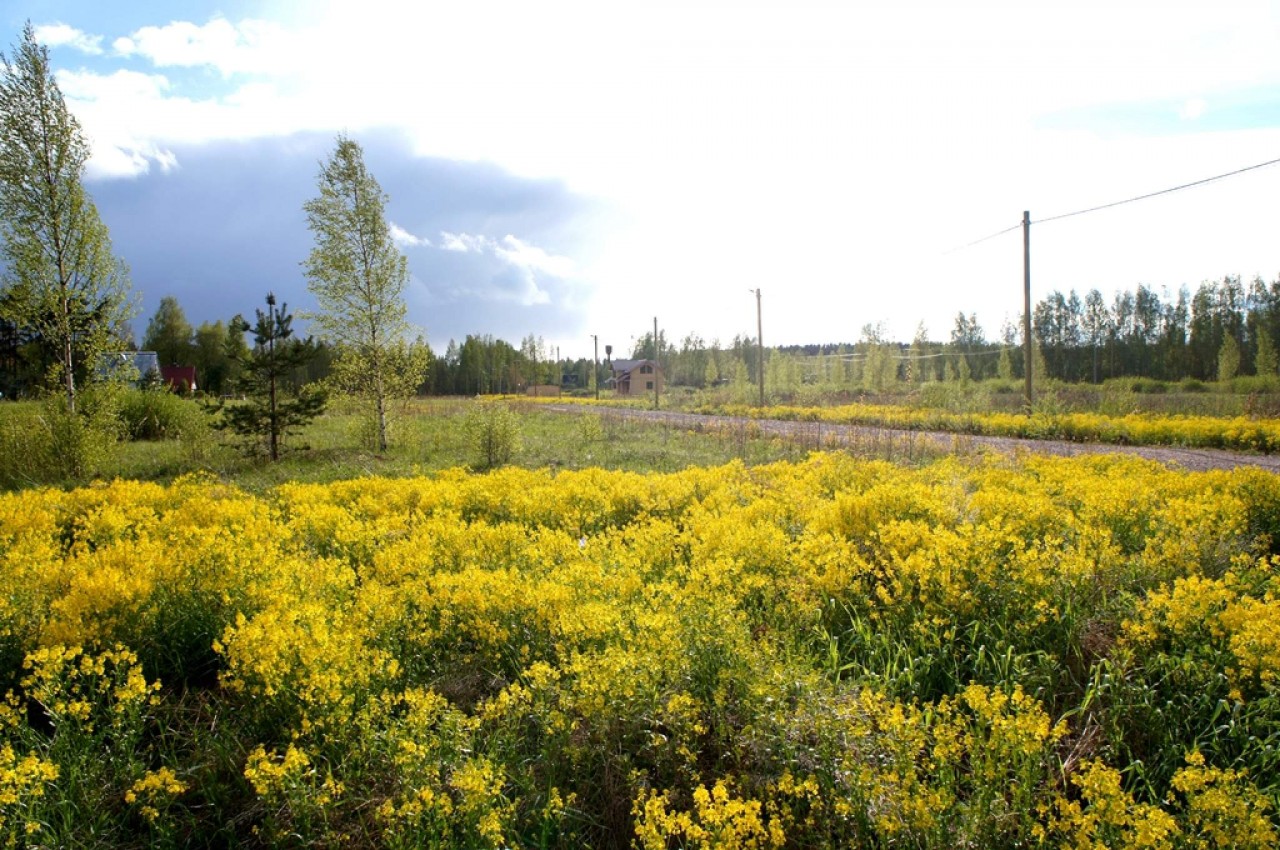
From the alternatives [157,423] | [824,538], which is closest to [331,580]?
[824,538]

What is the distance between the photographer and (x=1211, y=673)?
2.74 metres

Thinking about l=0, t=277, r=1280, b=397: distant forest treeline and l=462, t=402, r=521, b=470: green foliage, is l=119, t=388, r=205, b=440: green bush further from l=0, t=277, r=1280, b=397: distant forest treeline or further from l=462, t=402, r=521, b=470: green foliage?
l=0, t=277, r=1280, b=397: distant forest treeline

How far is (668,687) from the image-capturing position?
2.81 metres

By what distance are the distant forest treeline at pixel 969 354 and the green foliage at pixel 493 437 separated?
3102cm

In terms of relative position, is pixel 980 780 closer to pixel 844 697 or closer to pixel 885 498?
pixel 844 697

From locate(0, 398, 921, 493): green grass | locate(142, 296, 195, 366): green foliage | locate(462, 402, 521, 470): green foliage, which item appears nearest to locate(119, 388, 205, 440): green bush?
locate(0, 398, 921, 493): green grass

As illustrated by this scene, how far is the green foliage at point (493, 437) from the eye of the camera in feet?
38.3

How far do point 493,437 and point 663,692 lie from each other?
30.7 feet

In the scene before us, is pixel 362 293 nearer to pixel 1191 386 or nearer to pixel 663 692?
pixel 663 692

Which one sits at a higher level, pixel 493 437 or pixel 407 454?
pixel 493 437

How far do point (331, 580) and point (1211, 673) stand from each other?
4.43 meters

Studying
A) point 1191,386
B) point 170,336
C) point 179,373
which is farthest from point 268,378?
point 170,336

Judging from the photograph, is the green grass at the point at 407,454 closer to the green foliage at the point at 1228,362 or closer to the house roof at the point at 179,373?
the house roof at the point at 179,373

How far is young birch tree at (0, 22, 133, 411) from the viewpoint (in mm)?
12078
